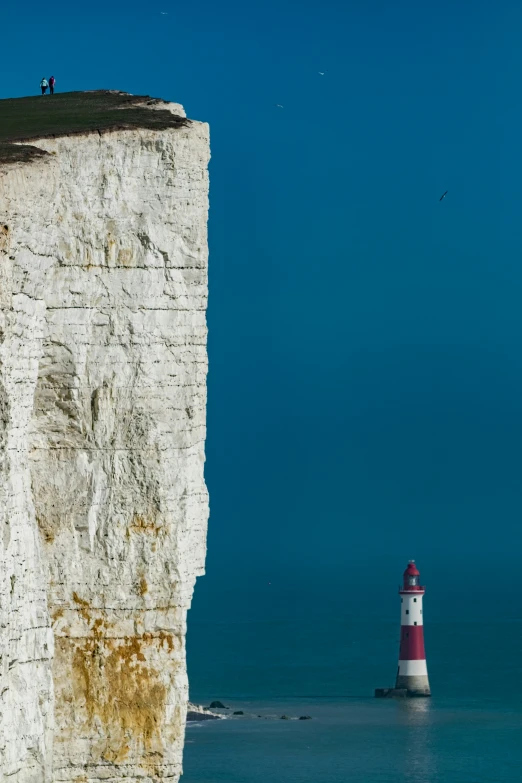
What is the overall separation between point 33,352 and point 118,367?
2.86 m

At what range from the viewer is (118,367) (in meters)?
19.3

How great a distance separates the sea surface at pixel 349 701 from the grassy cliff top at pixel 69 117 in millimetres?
56841

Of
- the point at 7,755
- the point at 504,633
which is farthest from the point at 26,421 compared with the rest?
the point at 504,633

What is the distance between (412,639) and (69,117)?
284 ft

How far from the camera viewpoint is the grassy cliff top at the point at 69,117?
62.1ft

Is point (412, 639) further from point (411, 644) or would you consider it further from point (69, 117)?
point (69, 117)

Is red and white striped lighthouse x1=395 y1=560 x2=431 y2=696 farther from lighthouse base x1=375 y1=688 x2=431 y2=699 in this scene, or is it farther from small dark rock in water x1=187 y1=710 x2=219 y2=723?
small dark rock in water x1=187 y1=710 x2=219 y2=723

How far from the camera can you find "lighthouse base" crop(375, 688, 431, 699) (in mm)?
109000

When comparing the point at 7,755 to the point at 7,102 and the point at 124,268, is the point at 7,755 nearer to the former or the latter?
the point at 124,268

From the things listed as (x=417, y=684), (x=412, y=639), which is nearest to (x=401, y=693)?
(x=417, y=684)

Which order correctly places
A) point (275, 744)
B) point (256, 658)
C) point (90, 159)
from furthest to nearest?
point (256, 658) → point (275, 744) → point (90, 159)

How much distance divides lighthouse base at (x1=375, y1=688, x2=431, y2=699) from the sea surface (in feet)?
2.00

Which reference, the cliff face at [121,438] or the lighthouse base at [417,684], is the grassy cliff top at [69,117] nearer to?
the cliff face at [121,438]

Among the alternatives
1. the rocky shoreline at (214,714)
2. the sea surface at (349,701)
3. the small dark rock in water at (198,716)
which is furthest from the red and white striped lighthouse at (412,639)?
the small dark rock in water at (198,716)
